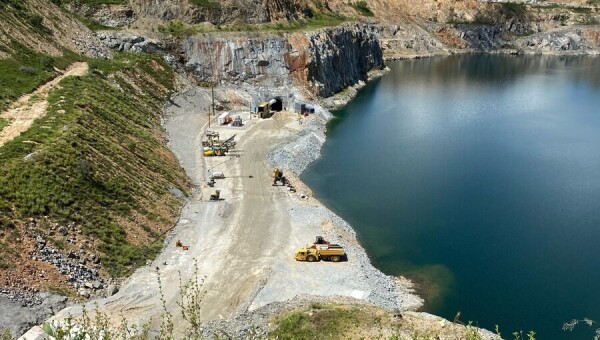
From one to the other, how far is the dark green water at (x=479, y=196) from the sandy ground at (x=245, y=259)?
12.5 ft

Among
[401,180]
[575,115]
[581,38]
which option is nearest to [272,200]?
[401,180]

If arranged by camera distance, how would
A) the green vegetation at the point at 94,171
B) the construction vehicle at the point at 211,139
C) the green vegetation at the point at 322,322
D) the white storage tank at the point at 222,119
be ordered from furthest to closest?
the white storage tank at the point at 222,119 → the construction vehicle at the point at 211,139 → the green vegetation at the point at 94,171 → the green vegetation at the point at 322,322

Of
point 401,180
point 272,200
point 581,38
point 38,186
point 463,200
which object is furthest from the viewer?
point 581,38

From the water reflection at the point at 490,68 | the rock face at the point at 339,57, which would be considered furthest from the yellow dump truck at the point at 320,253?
the water reflection at the point at 490,68

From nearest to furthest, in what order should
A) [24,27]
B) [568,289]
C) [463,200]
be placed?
[568,289], [463,200], [24,27]

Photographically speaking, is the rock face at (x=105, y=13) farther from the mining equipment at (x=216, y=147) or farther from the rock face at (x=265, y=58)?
the mining equipment at (x=216, y=147)

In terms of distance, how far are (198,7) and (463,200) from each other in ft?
205

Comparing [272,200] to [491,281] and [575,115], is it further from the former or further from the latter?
[575,115]

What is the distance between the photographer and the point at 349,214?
5153cm

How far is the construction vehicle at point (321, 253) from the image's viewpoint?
39.4m

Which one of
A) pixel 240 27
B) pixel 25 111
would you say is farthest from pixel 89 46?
pixel 25 111

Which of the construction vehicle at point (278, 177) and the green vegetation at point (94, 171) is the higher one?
the green vegetation at point (94, 171)

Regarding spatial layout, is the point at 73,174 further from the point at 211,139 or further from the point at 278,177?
the point at 211,139

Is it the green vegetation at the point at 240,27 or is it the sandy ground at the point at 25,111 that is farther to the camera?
the green vegetation at the point at 240,27
